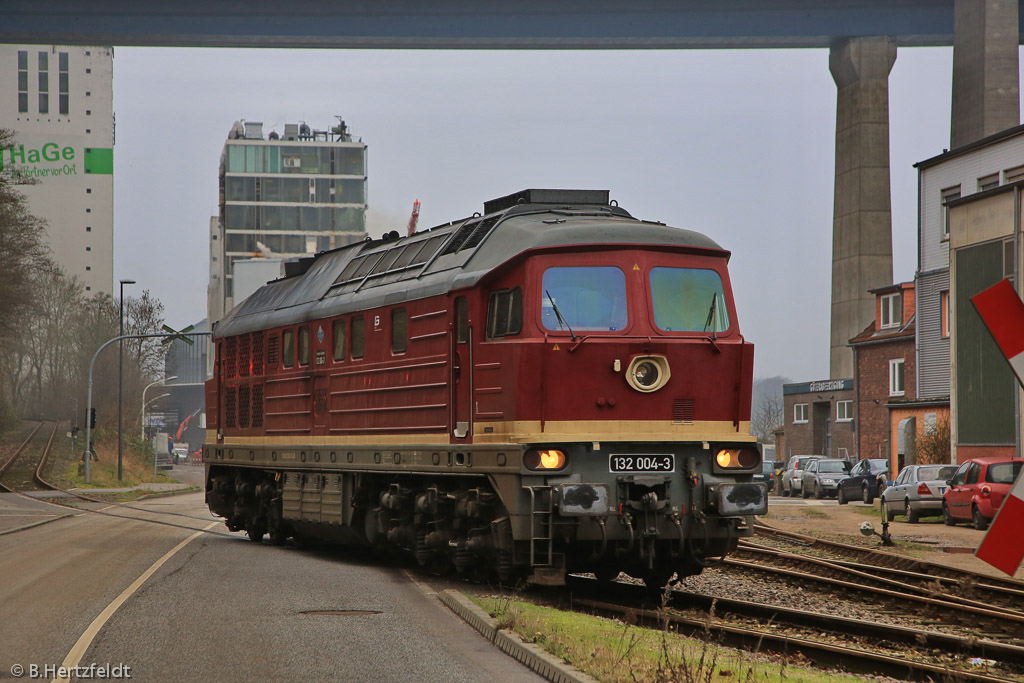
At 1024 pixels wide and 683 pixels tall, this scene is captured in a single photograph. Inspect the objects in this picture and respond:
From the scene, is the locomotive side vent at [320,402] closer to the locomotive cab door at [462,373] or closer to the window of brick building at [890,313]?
the locomotive cab door at [462,373]

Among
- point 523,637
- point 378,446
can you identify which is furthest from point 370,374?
point 523,637

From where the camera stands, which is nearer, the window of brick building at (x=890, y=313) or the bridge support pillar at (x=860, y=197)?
the window of brick building at (x=890, y=313)

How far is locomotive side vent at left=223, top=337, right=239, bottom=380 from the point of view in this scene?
2183 centimetres

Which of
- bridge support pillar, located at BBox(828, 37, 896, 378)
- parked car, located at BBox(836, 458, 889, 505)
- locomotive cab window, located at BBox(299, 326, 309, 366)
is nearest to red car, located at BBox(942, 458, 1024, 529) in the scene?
parked car, located at BBox(836, 458, 889, 505)

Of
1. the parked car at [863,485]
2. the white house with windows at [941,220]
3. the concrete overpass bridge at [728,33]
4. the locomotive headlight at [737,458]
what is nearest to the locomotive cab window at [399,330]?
the locomotive headlight at [737,458]

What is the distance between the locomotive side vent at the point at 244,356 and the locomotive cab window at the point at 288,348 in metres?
1.97

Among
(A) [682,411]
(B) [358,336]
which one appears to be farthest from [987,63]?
(A) [682,411]

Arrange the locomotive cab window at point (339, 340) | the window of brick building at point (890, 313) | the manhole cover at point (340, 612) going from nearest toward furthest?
the manhole cover at point (340, 612) < the locomotive cab window at point (339, 340) < the window of brick building at point (890, 313)

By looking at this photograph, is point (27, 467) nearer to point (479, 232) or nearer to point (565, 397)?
point (479, 232)

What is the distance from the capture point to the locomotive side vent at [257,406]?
2023 cm

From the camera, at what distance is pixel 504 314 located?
13117 mm

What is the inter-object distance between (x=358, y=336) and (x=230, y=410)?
20.4ft

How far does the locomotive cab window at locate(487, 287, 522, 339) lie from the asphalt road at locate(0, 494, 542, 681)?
2.92 m

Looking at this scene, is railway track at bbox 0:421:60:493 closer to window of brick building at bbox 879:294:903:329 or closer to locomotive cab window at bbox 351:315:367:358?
locomotive cab window at bbox 351:315:367:358
